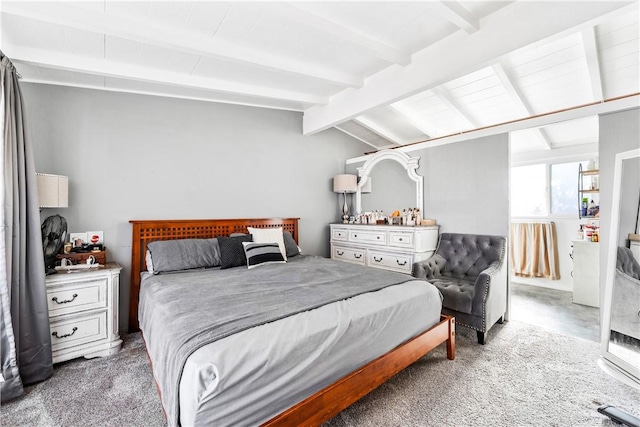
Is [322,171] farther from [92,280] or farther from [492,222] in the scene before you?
[92,280]

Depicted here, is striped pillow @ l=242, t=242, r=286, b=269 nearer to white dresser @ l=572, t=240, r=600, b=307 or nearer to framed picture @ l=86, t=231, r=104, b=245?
framed picture @ l=86, t=231, r=104, b=245

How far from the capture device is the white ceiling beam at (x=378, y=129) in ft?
14.5

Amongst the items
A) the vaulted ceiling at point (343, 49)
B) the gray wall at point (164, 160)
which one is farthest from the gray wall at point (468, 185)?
the gray wall at point (164, 160)

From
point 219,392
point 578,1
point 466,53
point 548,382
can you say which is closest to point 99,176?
point 219,392

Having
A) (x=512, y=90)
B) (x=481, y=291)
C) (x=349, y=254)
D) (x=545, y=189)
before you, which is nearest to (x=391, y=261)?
(x=349, y=254)

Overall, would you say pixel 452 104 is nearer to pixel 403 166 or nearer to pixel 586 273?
pixel 403 166

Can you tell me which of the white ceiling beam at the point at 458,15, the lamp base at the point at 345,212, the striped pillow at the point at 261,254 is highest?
the white ceiling beam at the point at 458,15

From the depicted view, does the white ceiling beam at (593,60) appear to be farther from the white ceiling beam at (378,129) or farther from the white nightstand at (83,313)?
the white nightstand at (83,313)

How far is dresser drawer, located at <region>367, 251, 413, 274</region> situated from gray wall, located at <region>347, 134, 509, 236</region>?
2.14 ft

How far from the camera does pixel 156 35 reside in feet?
7.07

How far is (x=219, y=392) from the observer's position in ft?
3.79

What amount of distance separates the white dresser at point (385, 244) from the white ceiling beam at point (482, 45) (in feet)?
5.17

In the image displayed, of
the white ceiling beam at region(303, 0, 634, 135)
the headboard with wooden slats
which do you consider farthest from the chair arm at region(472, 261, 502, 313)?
the headboard with wooden slats

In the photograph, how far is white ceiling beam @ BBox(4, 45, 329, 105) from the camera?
2293mm
